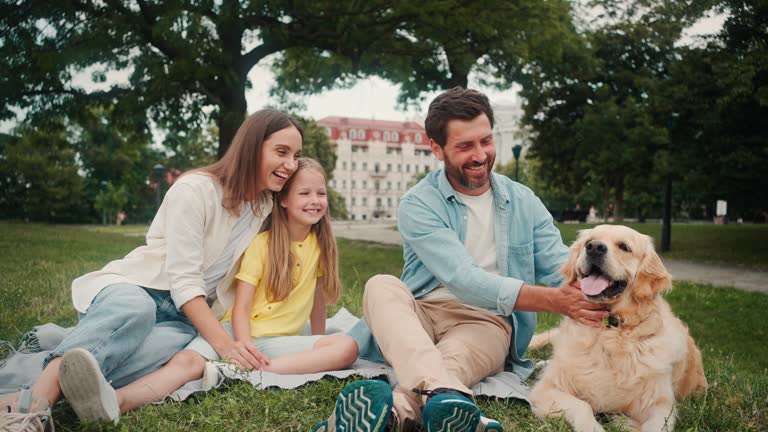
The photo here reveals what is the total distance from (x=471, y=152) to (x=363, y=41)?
9280 mm

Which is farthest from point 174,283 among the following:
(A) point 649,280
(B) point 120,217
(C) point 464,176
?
(B) point 120,217

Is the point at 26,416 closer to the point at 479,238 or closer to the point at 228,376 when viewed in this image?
the point at 228,376

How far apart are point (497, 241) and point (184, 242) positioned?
178cm

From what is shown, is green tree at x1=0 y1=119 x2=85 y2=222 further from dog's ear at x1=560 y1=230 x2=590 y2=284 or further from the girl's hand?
dog's ear at x1=560 y1=230 x2=590 y2=284

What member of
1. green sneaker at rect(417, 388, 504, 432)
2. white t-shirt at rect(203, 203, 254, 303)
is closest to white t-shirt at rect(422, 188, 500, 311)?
white t-shirt at rect(203, 203, 254, 303)

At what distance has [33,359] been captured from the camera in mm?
3205

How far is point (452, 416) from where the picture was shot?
7.48 feet

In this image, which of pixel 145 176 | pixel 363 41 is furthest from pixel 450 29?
pixel 145 176

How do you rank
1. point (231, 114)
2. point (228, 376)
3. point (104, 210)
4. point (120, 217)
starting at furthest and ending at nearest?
point (120, 217), point (104, 210), point (231, 114), point (228, 376)

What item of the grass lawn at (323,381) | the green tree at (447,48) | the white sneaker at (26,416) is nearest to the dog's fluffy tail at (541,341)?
the grass lawn at (323,381)

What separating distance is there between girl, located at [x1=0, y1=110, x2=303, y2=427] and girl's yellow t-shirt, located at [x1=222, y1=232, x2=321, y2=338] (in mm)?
107

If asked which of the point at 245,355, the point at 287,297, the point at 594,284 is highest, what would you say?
the point at 594,284

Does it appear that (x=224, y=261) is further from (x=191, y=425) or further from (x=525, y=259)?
(x=525, y=259)

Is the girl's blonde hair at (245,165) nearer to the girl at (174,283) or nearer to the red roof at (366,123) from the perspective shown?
the girl at (174,283)
